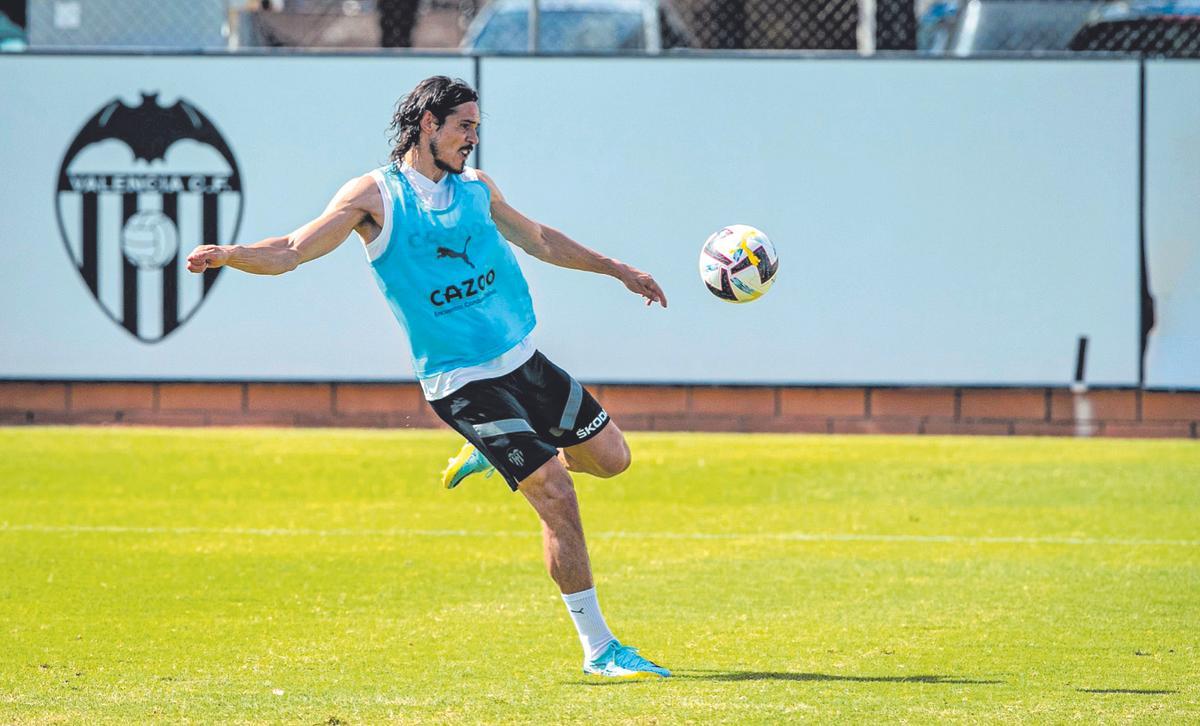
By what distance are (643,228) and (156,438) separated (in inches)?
182

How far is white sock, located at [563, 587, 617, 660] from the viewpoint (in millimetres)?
6320

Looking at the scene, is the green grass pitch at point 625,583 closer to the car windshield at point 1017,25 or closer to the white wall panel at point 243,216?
the white wall panel at point 243,216

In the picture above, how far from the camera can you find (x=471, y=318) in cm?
651

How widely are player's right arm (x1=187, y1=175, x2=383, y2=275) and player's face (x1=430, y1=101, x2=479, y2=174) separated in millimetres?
295

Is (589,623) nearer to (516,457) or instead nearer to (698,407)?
(516,457)

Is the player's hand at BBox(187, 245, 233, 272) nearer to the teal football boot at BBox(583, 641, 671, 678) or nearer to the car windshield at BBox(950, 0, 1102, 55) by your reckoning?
the teal football boot at BBox(583, 641, 671, 678)

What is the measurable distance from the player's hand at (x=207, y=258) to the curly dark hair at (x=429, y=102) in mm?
1107

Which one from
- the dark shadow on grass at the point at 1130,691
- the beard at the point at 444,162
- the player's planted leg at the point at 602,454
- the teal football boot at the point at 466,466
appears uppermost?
the beard at the point at 444,162

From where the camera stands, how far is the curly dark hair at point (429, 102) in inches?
256

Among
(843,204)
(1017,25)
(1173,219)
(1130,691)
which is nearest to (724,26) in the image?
(843,204)

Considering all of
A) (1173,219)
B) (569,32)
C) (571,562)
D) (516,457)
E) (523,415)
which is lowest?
(571,562)

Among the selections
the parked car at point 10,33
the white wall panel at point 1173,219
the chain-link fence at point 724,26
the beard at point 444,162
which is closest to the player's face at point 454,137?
the beard at point 444,162

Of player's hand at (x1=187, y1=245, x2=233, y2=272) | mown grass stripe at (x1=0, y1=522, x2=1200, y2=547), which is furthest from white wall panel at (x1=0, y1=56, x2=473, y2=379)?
player's hand at (x1=187, y1=245, x2=233, y2=272)

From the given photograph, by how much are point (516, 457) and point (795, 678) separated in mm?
1317
